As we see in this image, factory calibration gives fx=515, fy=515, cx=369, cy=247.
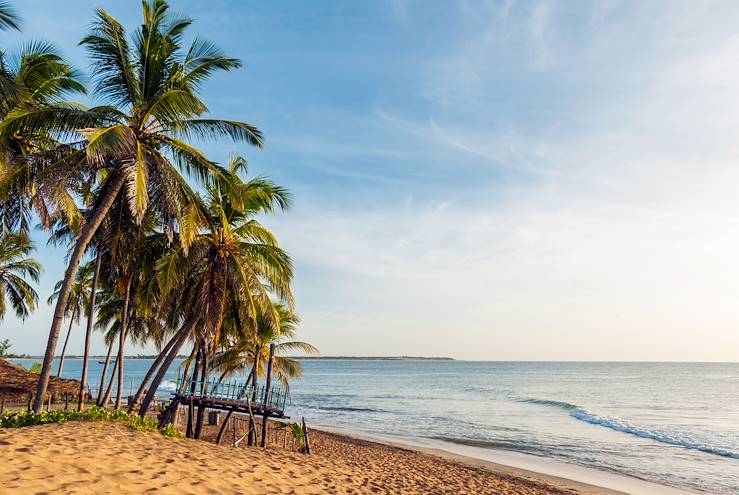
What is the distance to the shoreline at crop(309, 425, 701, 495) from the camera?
16281mm

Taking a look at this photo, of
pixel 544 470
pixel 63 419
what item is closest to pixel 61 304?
pixel 63 419

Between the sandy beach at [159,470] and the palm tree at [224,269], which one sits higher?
the palm tree at [224,269]

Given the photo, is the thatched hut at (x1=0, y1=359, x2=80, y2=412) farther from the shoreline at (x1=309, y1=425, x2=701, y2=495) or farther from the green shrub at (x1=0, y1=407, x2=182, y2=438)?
the green shrub at (x1=0, y1=407, x2=182, y2=438)

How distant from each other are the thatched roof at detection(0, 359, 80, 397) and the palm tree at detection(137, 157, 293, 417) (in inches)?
713

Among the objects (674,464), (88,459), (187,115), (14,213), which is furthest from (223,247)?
(674,464)

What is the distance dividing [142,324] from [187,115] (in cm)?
1963

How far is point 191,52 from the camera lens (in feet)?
42.1

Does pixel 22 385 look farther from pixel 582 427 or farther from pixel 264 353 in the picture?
pixel 582 427

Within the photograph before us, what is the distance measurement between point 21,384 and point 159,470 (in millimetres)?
28328

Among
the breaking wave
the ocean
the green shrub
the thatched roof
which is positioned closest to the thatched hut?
the thatched roof

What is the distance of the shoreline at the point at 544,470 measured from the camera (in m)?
16.3

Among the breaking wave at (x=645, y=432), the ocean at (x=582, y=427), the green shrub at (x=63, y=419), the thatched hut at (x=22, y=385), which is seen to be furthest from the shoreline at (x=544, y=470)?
the thatched hut at (x=22, y=385)

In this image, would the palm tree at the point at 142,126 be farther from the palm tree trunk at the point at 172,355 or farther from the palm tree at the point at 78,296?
the palm tree at the point at 78,296

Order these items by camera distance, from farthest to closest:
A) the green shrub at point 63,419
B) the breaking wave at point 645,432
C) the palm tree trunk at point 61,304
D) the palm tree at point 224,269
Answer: the breaking wave at point 645,432
the palm tree at point 224,269
the palm tree trunk at point 61,304
the green shrub at point 63,419
